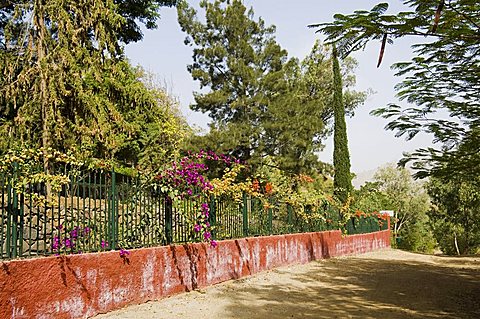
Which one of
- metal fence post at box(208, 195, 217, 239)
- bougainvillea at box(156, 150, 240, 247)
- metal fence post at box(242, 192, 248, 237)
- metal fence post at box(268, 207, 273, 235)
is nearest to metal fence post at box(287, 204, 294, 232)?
metal fence post at box(268, 207, 273, 235)

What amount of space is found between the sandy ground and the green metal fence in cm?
115

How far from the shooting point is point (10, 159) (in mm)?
6949

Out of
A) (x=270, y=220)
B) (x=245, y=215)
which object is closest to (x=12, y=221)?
(x=245, y=215)

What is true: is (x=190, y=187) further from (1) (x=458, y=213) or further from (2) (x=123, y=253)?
(1) (x=458, y=213)

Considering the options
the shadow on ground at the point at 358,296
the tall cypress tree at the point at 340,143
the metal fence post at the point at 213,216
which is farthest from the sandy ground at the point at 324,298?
the tall cypress tree at the point at 340,143

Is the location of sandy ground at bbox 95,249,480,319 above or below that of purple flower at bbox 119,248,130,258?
below

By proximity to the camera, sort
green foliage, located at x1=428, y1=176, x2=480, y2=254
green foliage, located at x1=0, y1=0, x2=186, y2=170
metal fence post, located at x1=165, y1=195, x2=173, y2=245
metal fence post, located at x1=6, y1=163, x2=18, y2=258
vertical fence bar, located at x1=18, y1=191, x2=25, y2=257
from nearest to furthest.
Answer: metal fence post, located at x1=6, y1=163, x2=18, y2=258
vertical fence bar, located at x1=18, y1=191, x2=25, y2=257
metal fence post, located at x1=165, y1=195, x2=173, y2=245
green foliage, located at x1=0, y1=0, x2=186, y2=170
green foliage, located at x1=428, y1=176, x2=480, y2=254

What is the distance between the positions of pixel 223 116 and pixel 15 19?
1543cm

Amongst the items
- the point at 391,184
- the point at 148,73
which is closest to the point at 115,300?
the point at 148,73

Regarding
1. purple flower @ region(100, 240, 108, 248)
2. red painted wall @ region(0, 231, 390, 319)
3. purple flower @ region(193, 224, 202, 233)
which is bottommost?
red painted wall @ region(0, 231, 390, 319)

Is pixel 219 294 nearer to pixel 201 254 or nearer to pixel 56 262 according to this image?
pixel 201 254

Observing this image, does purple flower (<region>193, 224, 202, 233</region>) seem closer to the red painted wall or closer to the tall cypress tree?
the red painted wall

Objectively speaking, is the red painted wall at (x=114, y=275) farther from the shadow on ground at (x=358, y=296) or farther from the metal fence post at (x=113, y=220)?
the shadow on ground at (x=358, y=296)

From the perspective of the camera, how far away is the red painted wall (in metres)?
6.15
